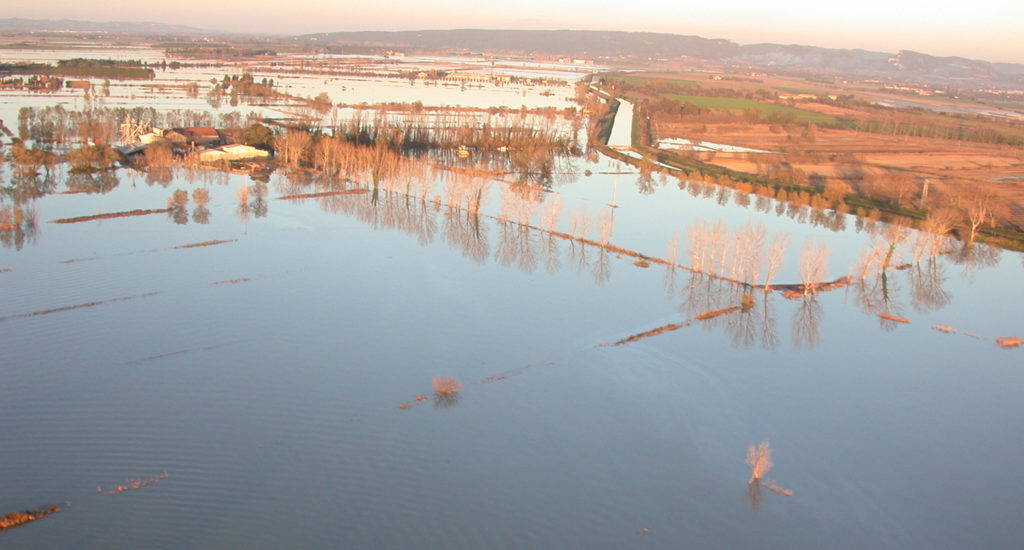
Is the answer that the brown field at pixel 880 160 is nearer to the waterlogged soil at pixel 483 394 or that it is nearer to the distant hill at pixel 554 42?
the waterlogged soil at pixel 483 394

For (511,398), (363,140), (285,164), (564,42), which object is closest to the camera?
(511,398)

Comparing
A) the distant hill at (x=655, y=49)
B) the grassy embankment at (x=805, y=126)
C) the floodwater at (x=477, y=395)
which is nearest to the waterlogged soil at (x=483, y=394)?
the floodwater at (x=477, y=395)

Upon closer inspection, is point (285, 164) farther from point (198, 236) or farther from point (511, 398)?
point (511, 398)

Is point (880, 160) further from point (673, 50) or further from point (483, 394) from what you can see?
point (673, 50)

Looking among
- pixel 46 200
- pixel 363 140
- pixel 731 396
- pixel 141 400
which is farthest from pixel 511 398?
pixel 363 140

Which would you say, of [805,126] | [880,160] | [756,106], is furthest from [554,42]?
[880,160]

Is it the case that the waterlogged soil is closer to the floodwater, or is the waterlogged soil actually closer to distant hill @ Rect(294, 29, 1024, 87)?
the floodwater
